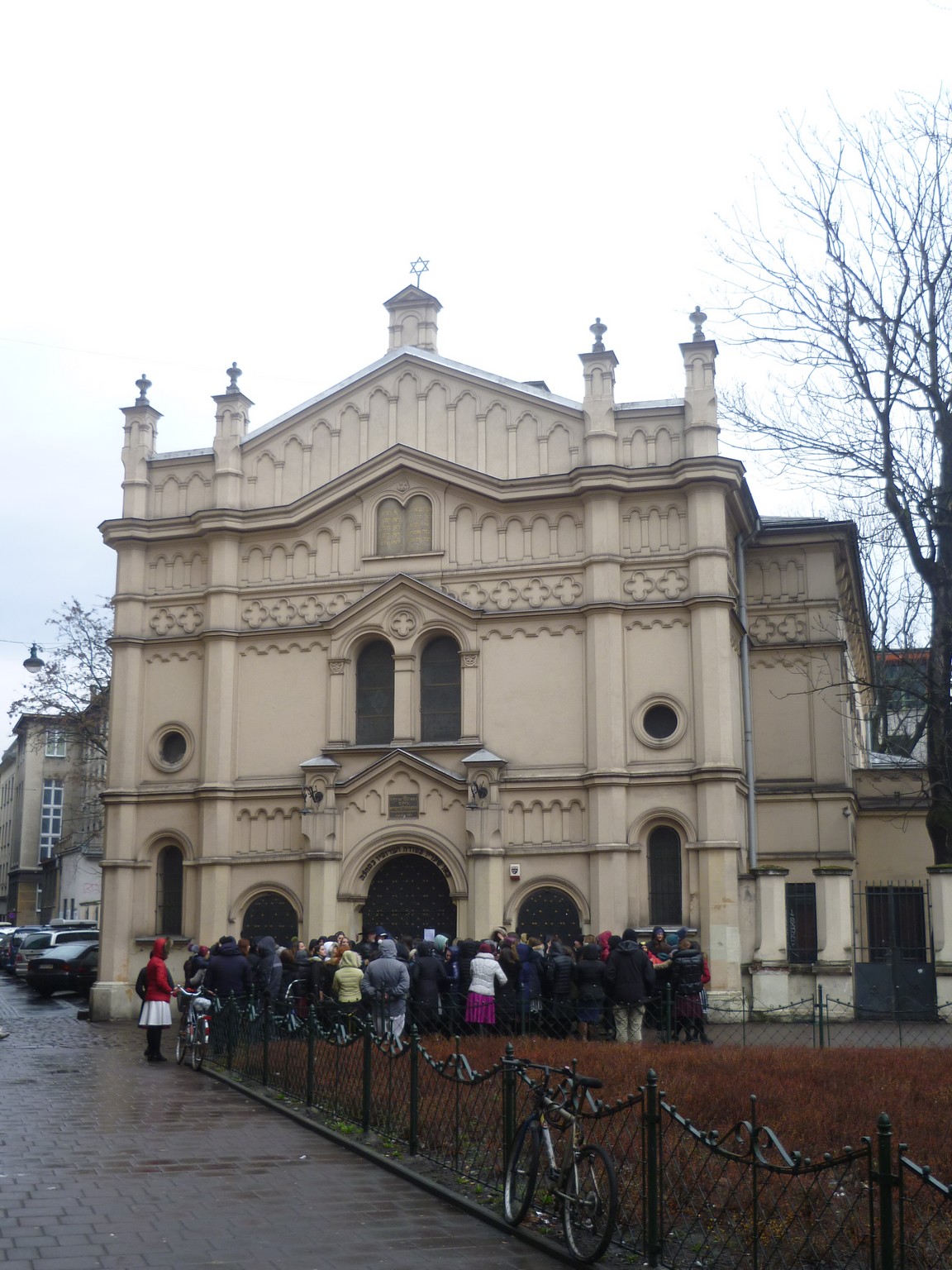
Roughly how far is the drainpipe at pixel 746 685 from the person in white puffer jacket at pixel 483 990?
375 inches

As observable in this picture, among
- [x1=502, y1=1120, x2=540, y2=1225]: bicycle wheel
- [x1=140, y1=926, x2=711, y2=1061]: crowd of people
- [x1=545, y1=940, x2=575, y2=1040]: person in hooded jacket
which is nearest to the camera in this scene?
[x1=502, y1=1120, x2=540, y2=1225]: bicycle wheel

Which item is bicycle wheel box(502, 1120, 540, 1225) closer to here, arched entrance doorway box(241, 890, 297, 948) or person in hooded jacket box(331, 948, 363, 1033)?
person in hooded jacket box(331, 948, 363, 1033)

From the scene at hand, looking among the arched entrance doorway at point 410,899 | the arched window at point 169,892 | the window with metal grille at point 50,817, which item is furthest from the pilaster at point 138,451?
the window with metal grille at point 50,817

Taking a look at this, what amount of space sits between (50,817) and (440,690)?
7423cm

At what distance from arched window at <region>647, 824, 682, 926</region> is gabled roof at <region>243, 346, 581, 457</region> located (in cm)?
862

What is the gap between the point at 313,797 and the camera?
90.8ft

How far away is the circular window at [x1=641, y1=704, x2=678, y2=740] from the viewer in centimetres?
2659

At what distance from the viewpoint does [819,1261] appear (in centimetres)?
809

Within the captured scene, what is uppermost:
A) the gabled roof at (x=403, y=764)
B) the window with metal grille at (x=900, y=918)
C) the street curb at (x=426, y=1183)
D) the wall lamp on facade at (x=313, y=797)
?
the gabled roof at (x=403, y=764)

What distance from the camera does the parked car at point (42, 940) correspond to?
3806 centimetres

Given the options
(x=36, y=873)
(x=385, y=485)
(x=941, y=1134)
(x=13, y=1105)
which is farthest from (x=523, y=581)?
(x=36, y=873)

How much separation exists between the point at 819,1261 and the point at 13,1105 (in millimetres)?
9558

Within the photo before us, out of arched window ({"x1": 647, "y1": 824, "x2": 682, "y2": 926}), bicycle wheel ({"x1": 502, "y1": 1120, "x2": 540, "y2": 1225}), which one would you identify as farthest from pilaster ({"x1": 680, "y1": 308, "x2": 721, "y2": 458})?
bicycle wheel ({"x1": 502, "y1": 1120, "x2": 540, "y2": 1225})

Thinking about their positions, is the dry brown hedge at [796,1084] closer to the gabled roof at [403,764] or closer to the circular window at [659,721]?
the circular window at [659,721]
